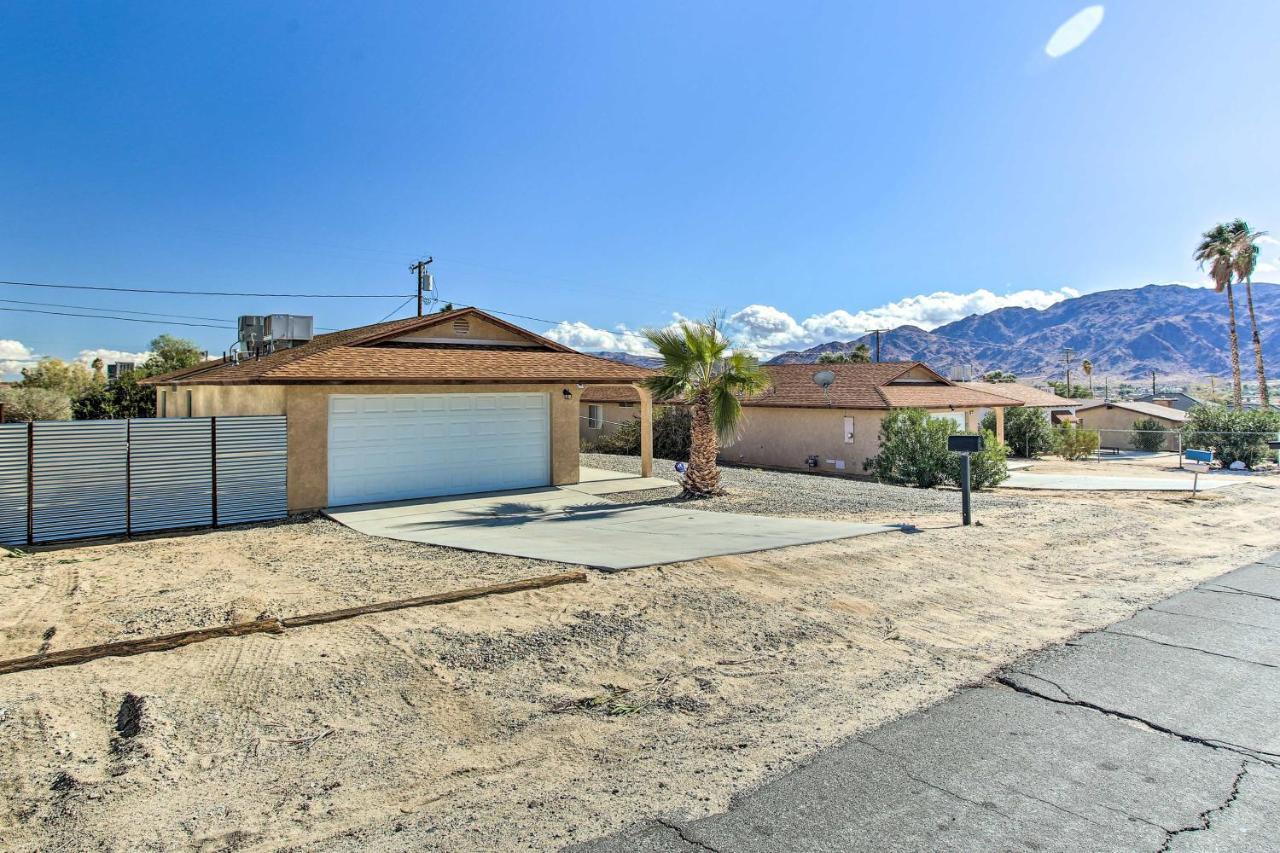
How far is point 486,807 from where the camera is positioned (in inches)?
168

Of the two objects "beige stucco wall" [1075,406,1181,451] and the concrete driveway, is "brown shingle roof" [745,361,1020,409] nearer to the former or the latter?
the concrete driveway

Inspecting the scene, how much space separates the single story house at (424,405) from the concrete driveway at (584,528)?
69cm

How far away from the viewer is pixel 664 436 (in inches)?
1161

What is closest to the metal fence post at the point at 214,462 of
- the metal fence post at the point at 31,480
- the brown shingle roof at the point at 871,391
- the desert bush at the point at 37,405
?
the metal fence post at the point at 31,480

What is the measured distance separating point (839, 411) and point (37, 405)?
33.0 m

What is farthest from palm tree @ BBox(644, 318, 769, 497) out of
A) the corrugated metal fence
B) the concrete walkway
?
the concrete walkway

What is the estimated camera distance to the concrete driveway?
10.5m

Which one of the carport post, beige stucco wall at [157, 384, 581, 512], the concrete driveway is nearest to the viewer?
the concrete driveway

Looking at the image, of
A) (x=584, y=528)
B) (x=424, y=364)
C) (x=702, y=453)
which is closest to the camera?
(x=584, y=528)

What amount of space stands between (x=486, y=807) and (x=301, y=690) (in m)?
2.24

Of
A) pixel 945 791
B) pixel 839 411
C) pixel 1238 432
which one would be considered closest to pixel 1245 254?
pixel 1238 432

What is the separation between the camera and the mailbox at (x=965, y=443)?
43.7 feet

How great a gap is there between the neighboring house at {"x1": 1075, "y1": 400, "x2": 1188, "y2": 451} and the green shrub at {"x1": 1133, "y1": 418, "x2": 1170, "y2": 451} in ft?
0.87

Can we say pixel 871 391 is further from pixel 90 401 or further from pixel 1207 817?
pixel 90 401
